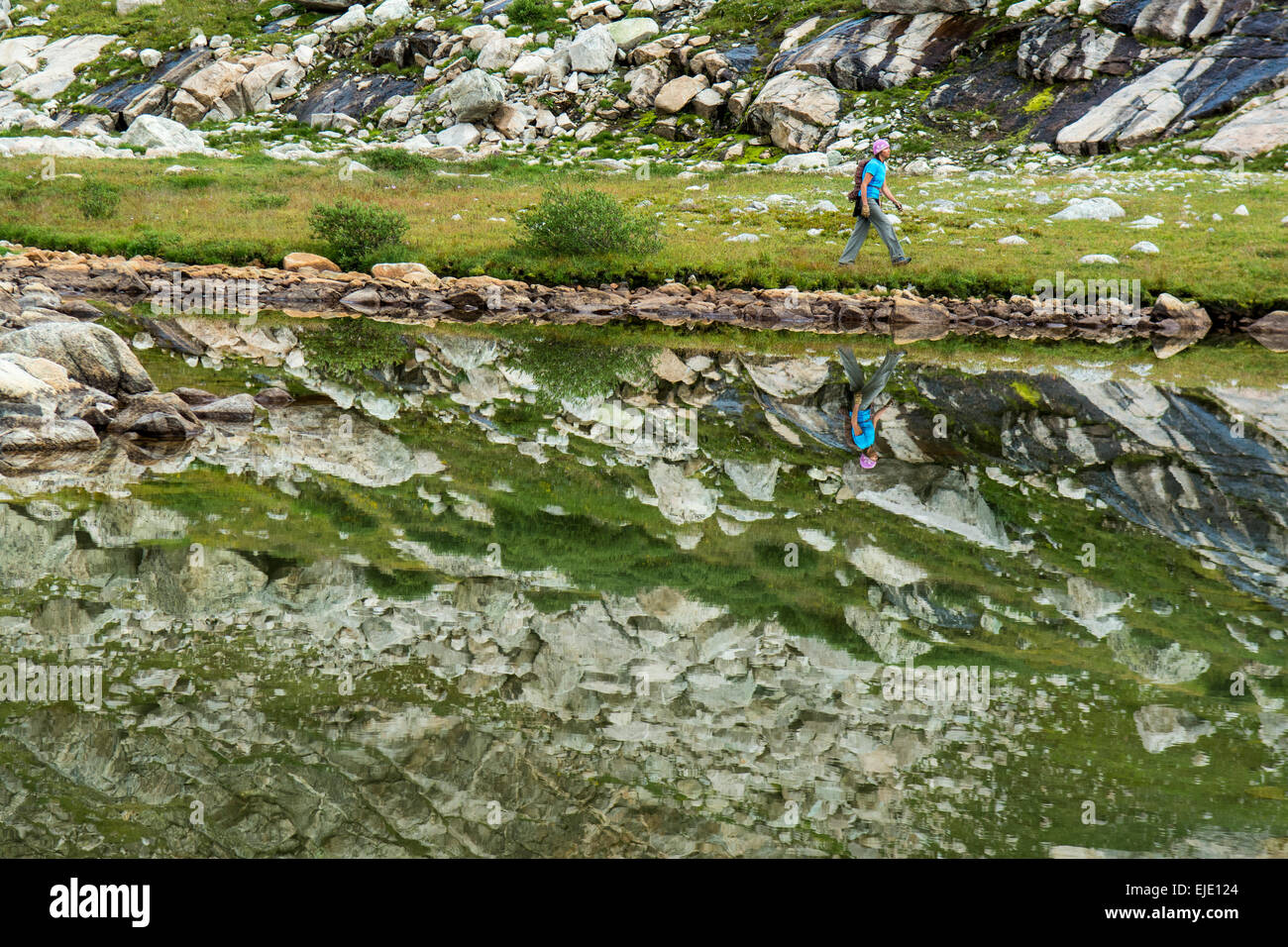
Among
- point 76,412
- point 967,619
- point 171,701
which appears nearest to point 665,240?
point 76,412

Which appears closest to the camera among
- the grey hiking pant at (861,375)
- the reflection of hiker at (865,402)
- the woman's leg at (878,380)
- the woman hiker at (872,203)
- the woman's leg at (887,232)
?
the reflection of hiker at (865,402)

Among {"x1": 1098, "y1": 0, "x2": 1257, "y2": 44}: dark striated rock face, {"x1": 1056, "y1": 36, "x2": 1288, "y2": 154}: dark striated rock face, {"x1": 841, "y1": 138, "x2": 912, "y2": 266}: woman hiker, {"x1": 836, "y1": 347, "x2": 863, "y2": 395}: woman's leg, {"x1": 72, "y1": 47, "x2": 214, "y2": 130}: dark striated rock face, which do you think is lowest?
{"x1": 72, "y1": 47, "x2": 214, "y2": 130}: dark striated rock face

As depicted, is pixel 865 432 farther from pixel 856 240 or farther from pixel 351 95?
pixel 351 95

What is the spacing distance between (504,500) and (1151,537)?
655 centimetres

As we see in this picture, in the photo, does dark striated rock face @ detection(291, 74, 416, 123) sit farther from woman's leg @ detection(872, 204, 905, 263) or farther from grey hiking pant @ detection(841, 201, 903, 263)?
woman's leg @ detection(872, 204, 905, 263)

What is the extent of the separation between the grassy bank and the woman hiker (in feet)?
1.50

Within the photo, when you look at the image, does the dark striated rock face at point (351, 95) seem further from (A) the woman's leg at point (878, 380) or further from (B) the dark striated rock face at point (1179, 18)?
(A) the woman's leg at point (878, 380)

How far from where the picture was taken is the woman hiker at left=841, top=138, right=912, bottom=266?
84.8ft

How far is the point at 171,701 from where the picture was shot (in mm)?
6234

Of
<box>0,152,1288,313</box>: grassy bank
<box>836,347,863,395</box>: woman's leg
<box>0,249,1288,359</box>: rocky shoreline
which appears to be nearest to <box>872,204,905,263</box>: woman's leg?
<box>0,152,1288,313</box>: grassy bank

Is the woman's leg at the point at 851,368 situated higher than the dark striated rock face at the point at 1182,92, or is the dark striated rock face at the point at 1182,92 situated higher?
the dark striated rock face at the point at 1182,92

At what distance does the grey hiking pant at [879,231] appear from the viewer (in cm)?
2708

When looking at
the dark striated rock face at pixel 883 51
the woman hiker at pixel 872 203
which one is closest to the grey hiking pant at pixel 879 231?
the woman hiker at pixel 872 203

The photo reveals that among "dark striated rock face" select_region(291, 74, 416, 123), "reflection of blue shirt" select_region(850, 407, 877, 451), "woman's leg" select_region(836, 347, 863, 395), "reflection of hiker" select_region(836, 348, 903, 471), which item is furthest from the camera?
"dark striated rock face" select_region(291, 74, 416, 123)
